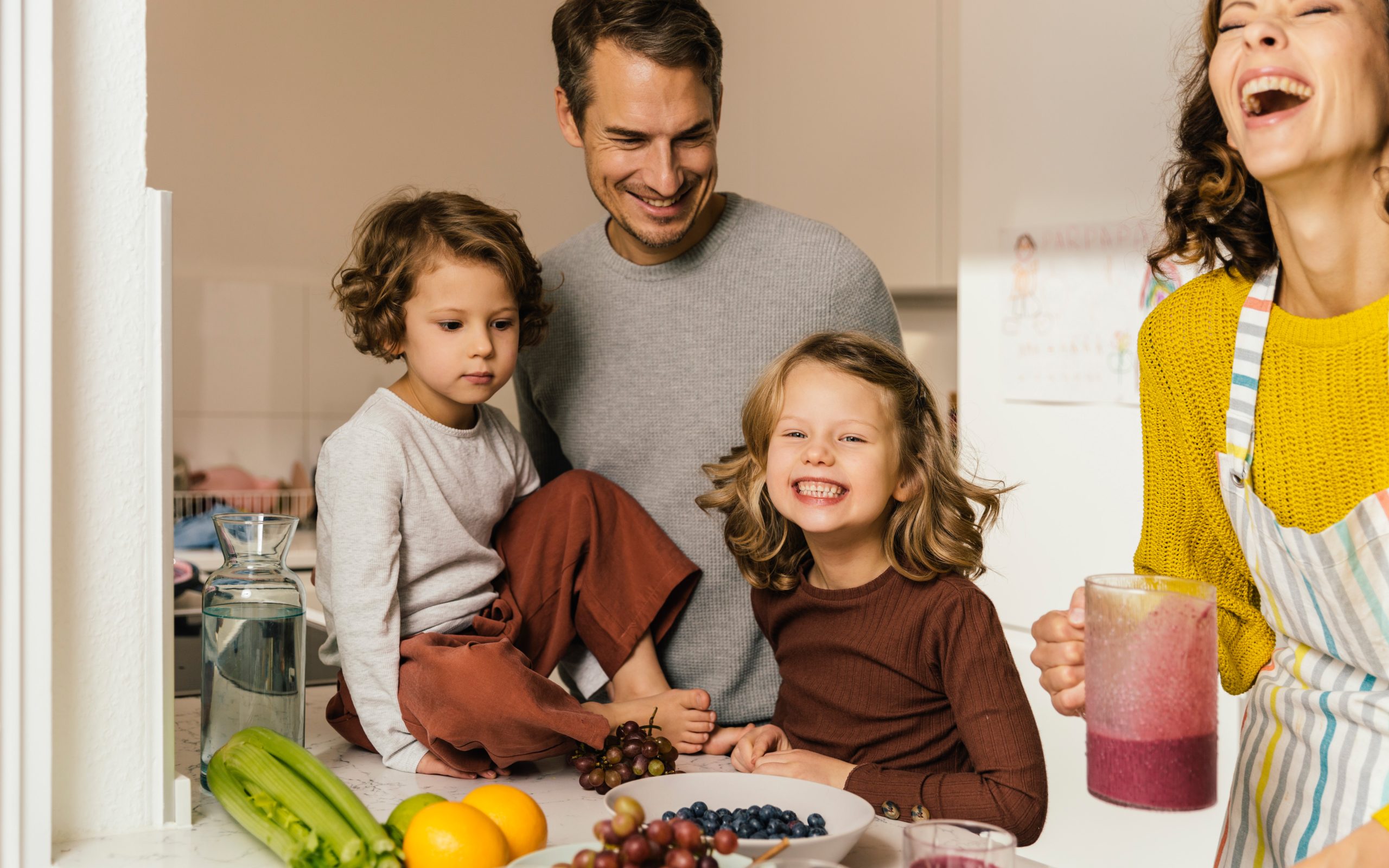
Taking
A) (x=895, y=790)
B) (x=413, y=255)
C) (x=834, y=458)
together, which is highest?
(x=413, y=255)

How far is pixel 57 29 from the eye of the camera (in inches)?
42.6

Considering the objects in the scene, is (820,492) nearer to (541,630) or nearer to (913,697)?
(913,697)

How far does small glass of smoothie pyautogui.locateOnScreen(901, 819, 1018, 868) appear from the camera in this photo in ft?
2.65

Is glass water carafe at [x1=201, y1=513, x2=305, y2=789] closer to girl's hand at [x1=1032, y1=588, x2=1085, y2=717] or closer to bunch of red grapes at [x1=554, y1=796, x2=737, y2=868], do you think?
bunch of red grapes at [x1=554, y1=796, x2=737, y2=868]

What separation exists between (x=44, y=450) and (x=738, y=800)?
27.7 inches

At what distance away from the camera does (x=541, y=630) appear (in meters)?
1.51

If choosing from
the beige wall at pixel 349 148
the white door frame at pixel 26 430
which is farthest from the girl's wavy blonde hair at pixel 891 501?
the beige wall at pixel 349 148

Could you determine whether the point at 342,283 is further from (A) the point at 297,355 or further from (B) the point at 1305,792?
(A) the point at 297,355

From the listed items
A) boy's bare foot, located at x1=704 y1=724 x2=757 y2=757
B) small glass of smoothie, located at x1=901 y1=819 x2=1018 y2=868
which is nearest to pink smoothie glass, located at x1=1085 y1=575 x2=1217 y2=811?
small glass of smoothie, located at x1=901 y1=819 x2=1018 y2=868

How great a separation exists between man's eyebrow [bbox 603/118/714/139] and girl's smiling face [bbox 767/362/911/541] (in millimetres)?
358

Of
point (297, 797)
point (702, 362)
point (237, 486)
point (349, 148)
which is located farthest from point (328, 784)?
point (349, 148)

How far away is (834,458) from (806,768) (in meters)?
0.36

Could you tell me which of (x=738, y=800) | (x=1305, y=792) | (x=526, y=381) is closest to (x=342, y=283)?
(x=526, y=381)

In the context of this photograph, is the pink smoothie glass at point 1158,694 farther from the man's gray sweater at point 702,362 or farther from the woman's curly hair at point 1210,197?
the man's gray sweater at point 702,362
